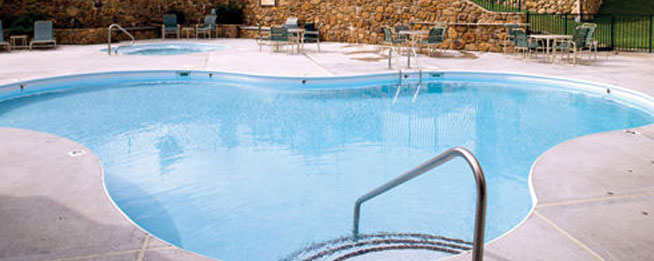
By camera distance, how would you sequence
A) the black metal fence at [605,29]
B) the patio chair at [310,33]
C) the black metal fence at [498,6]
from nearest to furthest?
the black metal fence at [605,29], the black metal fence at [498,6], the patio chair at [310,33]

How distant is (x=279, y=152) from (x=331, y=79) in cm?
373

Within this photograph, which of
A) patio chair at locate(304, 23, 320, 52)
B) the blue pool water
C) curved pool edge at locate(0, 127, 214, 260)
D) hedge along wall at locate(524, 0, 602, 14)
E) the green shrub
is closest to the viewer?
curved pool edge at locate(0, 127, 214, 260)

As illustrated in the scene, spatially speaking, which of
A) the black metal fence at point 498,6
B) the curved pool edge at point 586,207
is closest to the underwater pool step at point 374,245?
the curved pool edge at point 586,207

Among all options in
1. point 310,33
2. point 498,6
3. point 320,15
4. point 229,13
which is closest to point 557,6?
point 498,6

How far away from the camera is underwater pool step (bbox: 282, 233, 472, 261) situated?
3.46m

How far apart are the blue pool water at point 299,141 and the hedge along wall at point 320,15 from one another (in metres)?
3.80

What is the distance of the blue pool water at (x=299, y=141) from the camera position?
4.04 m

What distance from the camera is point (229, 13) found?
18.9m

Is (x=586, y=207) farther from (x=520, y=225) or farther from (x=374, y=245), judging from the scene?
(x=374, y=245)

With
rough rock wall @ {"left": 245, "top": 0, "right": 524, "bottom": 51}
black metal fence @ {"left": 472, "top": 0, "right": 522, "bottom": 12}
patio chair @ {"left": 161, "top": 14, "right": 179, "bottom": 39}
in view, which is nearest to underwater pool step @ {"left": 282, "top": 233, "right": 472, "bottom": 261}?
rough rock wall @ {"left": 245, "top": 0, "right": 524, "bottom": 51}

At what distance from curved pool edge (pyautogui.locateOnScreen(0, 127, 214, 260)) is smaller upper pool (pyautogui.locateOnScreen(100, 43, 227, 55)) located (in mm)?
10780

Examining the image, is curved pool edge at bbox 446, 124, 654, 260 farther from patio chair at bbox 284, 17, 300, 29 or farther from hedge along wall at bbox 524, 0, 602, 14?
hedge along wall at bbox 524, 0, 602, 14

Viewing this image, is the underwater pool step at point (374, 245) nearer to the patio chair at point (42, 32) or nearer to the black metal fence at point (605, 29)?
the black metal fence at point (605, 29)

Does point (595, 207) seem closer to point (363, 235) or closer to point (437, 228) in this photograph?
point (437, 228)
